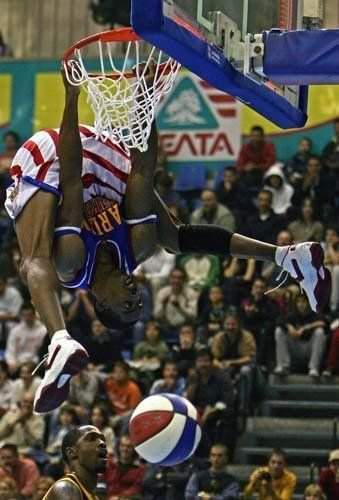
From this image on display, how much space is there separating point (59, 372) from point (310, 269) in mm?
1856

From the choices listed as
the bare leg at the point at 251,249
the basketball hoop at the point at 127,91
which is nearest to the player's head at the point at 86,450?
the bare leg at the point at 251,249

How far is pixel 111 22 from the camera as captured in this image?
62.8ft

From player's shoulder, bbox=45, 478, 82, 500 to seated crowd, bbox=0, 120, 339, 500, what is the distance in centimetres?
393

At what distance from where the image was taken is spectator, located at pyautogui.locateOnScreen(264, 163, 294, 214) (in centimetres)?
1678

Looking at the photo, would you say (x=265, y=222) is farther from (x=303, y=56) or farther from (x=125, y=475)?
(x=303, y=56)

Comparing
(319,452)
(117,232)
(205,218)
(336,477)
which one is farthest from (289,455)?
(117,232)

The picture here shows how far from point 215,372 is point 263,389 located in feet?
2.87

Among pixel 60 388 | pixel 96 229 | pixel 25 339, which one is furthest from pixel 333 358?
pixel 60 388

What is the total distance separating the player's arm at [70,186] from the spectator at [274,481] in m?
5.48

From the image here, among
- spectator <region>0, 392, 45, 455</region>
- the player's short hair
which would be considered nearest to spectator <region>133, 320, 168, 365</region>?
spectator <region>0, 392, 45, 455</region>

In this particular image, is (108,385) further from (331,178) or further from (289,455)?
(331,178)

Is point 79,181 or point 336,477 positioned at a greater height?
point 79,181

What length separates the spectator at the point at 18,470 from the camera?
14125mm

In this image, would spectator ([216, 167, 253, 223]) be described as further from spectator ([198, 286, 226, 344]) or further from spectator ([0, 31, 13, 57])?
spectator ([0, 31, 13, 57])
